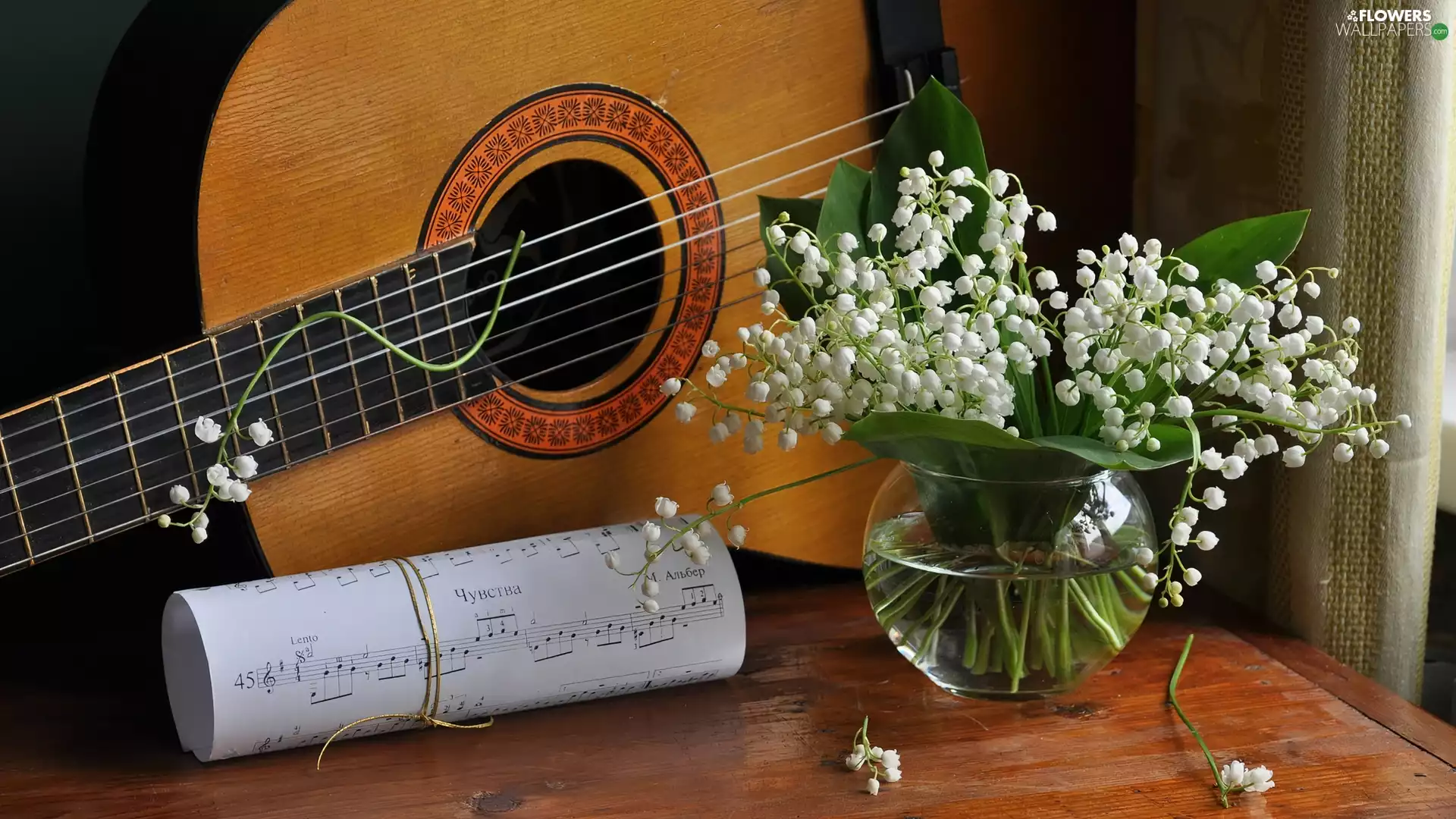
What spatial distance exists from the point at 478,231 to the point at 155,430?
266 millimetres

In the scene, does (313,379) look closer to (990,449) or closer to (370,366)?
(370,366)

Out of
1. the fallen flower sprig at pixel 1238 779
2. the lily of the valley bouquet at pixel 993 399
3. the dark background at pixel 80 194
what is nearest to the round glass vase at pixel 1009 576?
the lily of the valley bouquet at pixel 993 399

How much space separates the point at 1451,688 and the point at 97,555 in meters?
1.12

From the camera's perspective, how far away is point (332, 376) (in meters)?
0.87

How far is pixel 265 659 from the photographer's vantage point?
2.51 ft

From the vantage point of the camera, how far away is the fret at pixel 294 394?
844mm

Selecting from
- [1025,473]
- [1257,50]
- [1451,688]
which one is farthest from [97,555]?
[1451,688]

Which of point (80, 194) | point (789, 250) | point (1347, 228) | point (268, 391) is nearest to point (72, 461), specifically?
point (268, 391)

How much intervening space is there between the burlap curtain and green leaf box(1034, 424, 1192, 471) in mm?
221

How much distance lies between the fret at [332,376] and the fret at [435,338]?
5 cm

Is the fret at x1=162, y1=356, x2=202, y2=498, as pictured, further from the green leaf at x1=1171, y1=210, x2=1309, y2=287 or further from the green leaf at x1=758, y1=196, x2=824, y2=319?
the green leaf at x1=1171, y1=210, x2=1309, y2=287

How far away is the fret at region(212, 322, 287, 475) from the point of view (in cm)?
83

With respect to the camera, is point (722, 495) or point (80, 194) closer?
point (722, 495)

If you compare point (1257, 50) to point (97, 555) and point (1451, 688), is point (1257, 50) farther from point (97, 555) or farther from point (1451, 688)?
point (97, 555)
